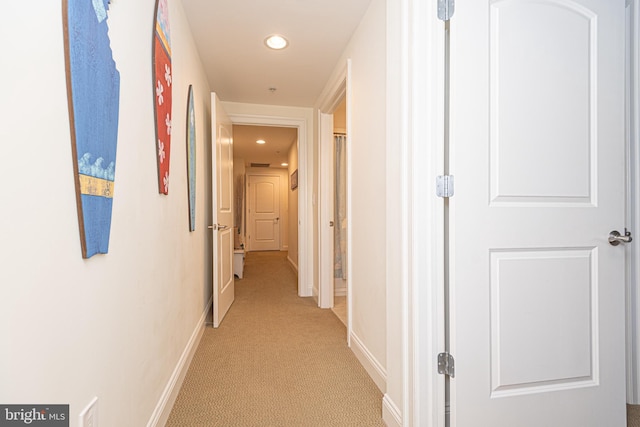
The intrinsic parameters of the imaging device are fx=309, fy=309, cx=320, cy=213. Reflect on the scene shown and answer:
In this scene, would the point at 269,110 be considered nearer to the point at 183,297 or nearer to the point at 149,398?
the point at 183,297

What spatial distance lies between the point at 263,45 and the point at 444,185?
1.95 meters

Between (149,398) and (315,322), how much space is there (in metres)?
1.79

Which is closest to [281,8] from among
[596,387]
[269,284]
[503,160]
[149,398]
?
[503,160]

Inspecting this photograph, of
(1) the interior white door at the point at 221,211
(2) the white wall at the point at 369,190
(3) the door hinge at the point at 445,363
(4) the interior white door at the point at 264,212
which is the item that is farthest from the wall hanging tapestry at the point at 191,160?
(4) the interior white door at the point at 264,212

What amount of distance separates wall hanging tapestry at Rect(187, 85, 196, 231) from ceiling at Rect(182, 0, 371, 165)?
0.50 meters

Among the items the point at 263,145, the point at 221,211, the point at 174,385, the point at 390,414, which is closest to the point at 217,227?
the point at 221,211

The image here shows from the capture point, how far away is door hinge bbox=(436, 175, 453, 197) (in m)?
1.25

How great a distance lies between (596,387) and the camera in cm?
136

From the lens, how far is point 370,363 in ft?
6.41

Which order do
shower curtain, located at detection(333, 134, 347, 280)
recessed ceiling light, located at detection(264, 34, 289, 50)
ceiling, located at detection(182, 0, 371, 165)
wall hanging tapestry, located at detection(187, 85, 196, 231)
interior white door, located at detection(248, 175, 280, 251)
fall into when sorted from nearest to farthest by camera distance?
ceiling, located at detection(182, 0, 371, 165) < wall hanging tapestry, located at detection(187, 85, 196, 231) < recessed ceiling light, located at detection(264, 34, 289, 50) < shower curtain, located at detection(333, 134, 347, 280) < interior white door, located at detection(248, 175, 280, 251)

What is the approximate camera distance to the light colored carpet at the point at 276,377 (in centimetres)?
155

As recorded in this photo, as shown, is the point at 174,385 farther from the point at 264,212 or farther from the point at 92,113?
the point at 264,212

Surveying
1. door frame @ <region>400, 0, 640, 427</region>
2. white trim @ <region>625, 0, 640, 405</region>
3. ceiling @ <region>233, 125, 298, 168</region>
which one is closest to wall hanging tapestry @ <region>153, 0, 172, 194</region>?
door frame @ <region>400, 0, 640, 427</region>

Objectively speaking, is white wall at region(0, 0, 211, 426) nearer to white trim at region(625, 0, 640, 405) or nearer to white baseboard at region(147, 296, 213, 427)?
white baseboard at region(147, 296, 213, 427)
